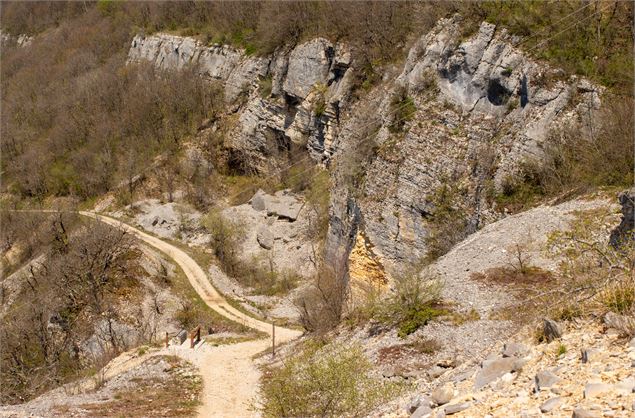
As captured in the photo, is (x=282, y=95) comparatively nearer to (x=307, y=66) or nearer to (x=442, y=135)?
(x=307, y=66)

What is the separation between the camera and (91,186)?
56.2 metres

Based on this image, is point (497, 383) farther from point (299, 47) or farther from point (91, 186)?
point (91, 186)

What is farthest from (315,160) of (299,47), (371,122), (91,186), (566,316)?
→ (566,316)

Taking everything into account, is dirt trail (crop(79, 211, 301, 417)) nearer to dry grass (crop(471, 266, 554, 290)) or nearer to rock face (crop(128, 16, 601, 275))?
rock face (crop(128, 16, 601, 275))

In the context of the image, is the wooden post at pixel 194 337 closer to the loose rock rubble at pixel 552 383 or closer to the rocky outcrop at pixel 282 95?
the loose rock rubble at pixel 552 383

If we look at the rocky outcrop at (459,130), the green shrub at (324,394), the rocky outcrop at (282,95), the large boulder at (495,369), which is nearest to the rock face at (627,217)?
the large boulder at (495,369)

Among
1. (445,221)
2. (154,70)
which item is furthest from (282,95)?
(445,221)

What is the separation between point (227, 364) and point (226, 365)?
0.14 meters

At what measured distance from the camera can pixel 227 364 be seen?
21.6 meters

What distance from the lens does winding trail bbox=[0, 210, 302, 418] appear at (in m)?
16.7

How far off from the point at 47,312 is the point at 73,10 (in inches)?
3391

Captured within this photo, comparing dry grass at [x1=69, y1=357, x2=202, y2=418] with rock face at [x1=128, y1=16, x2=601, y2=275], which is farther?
rock face at [x1=128, y1=16, x2=601, y2=275]

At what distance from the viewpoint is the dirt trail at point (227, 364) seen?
55.1 feet

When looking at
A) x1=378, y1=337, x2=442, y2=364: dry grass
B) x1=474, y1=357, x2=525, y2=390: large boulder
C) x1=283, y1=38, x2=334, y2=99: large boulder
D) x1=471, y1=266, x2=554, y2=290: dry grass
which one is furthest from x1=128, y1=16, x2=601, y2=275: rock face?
x1=474, y1=357, x2=525, y2=390: large boulder
